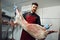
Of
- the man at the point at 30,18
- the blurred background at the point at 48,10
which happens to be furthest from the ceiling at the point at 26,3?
the man at the point at 30,18

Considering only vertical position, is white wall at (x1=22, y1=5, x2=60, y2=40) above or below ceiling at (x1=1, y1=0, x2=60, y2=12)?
below

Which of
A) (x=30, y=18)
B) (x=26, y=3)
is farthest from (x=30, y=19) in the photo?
(x=26, y=3)

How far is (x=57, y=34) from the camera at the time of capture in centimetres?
127

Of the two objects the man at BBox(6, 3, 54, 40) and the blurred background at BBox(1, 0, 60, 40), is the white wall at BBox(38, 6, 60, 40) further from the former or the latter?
the man at BBox(6, 3, 54, 40)

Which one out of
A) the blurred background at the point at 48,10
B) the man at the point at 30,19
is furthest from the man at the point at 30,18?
the blurred background at the point at 48,10

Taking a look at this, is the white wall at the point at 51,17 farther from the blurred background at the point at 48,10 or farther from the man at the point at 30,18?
the man at the point at 30,18

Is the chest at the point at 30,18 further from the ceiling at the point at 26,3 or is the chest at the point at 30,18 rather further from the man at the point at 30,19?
the ceiling at the point at 26,3

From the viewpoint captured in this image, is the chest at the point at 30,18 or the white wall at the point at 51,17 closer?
the chest at the point at 30,18

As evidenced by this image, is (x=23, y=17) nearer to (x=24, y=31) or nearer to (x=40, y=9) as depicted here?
(x=24, y=31)

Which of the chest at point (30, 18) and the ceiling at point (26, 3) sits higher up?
the ceiling at point (26, 3)

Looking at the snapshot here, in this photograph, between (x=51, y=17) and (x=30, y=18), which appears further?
(x=51, y=17)

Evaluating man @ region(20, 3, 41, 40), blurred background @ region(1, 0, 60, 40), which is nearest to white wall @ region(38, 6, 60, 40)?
blurred background @ region(1, 0, 60, 40)

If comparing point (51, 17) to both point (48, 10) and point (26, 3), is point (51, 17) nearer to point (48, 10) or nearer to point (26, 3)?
point (48, 10)

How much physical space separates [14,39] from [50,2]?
0.61 meters
